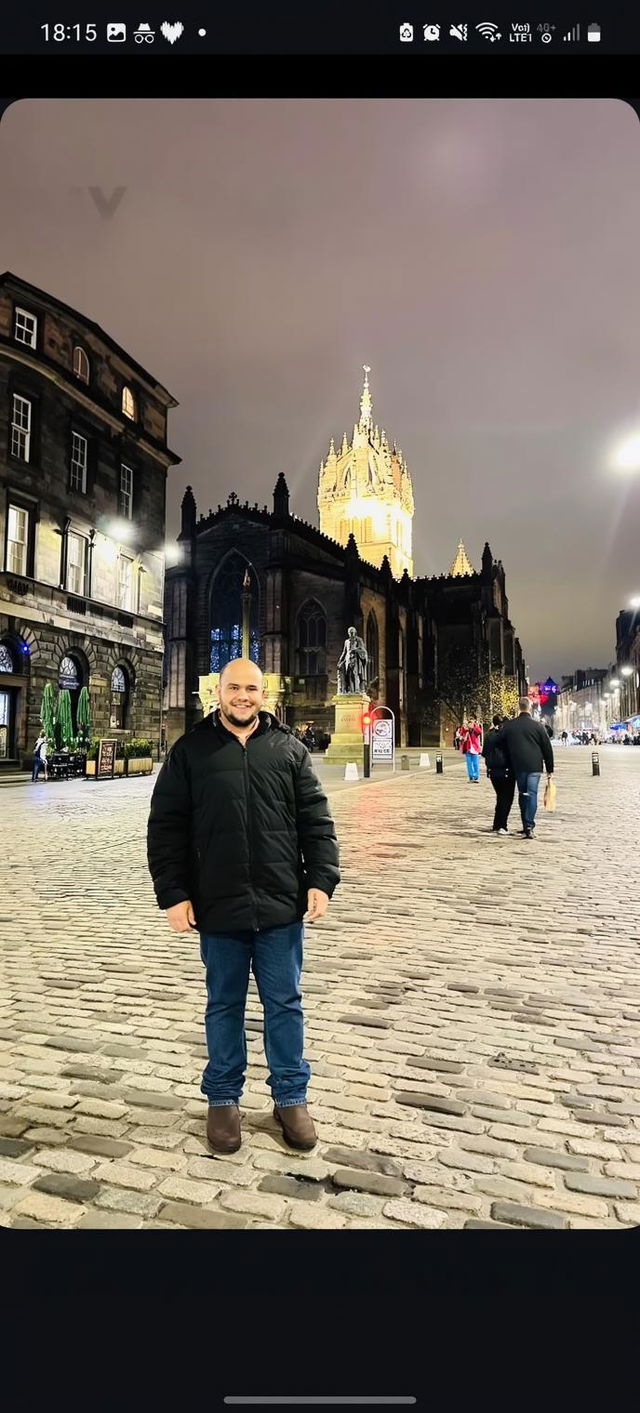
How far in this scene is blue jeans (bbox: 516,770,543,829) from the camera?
1190cm

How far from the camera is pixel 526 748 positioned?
463 inches

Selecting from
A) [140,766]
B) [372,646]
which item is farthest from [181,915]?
[372,646]

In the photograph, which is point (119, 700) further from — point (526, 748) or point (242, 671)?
point (242, 671)

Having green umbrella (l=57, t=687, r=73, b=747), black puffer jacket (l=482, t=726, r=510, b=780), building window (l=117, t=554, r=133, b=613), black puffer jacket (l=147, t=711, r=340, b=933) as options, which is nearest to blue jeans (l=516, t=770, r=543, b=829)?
black puffer jacket (l=482, t=726, r=510, b=780)

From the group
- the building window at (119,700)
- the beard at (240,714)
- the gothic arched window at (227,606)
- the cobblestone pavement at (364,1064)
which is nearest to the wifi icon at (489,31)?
the beard at (240,714)

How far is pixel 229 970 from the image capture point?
9.55 ft

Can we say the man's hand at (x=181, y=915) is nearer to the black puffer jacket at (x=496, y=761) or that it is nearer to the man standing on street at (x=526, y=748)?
the man standing on street at (x=526, y=748)

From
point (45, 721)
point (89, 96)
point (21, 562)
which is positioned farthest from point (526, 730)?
point (21, 562)

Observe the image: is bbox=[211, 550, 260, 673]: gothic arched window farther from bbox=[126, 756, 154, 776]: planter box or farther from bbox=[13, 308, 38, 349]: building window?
bbox=[13, 308, 38, 349]: building window

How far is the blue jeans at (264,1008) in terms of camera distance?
290cm

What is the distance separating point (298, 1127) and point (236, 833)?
116cm

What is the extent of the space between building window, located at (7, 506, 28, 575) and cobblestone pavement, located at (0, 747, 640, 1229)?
64.6ft
